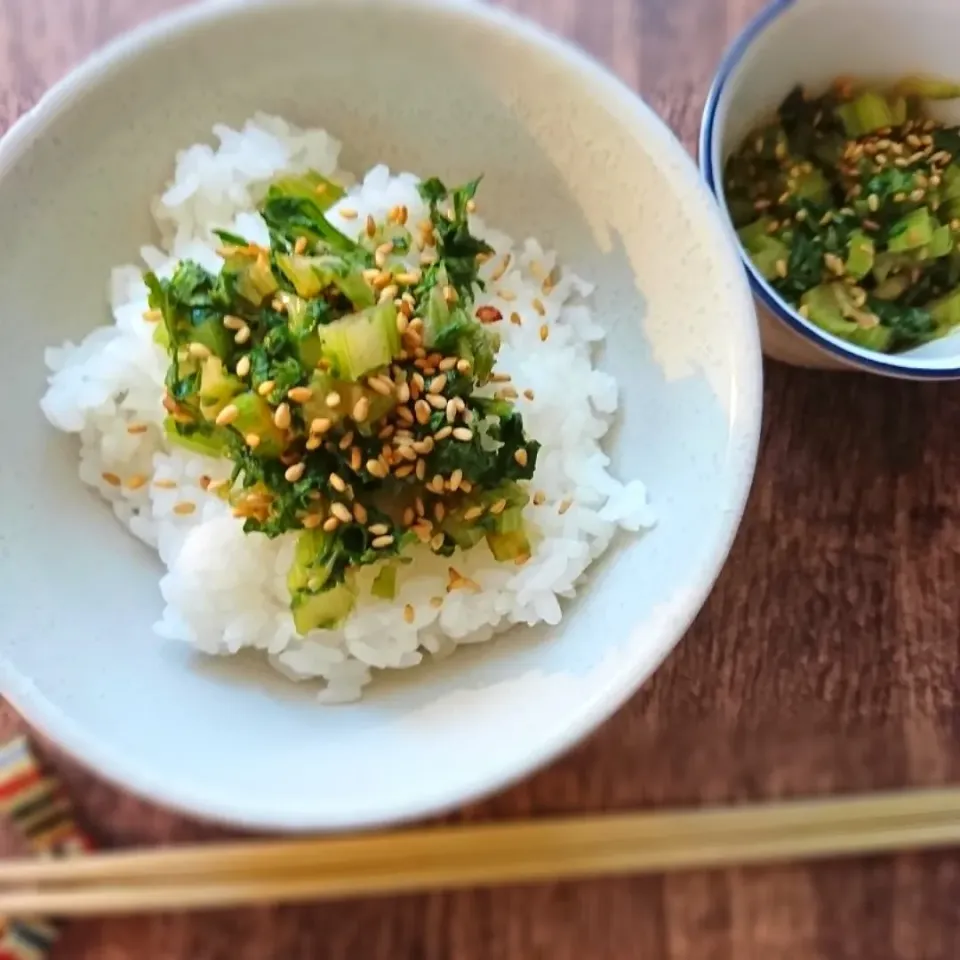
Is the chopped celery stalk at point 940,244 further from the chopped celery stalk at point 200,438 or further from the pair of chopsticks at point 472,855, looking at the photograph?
the chopped celery stalk at point 200,438

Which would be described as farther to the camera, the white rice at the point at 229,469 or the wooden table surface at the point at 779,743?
the wooden table surface at the point at 779,743

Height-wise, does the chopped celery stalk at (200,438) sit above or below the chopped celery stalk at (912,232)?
above

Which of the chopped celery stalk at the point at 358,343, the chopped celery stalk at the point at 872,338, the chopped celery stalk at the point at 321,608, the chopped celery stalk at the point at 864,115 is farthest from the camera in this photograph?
the chopped celery stalk at the point at 864,115

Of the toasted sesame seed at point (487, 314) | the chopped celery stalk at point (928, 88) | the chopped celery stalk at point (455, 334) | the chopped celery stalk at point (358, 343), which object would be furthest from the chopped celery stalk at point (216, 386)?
the chopped celery stalk at point (928, 88)

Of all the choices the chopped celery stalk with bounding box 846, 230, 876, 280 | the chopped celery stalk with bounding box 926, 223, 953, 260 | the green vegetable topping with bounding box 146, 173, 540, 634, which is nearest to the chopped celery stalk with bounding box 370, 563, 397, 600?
the green vegetable topping with bounding box 146, 173, 540, 634

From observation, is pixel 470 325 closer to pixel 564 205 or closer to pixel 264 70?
pixel 564 205

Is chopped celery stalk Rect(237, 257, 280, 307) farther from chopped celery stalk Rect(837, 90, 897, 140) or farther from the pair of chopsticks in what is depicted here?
chopped celery stalk Rect(837, 90, 897, 140)

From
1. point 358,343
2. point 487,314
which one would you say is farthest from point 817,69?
point 358,343
